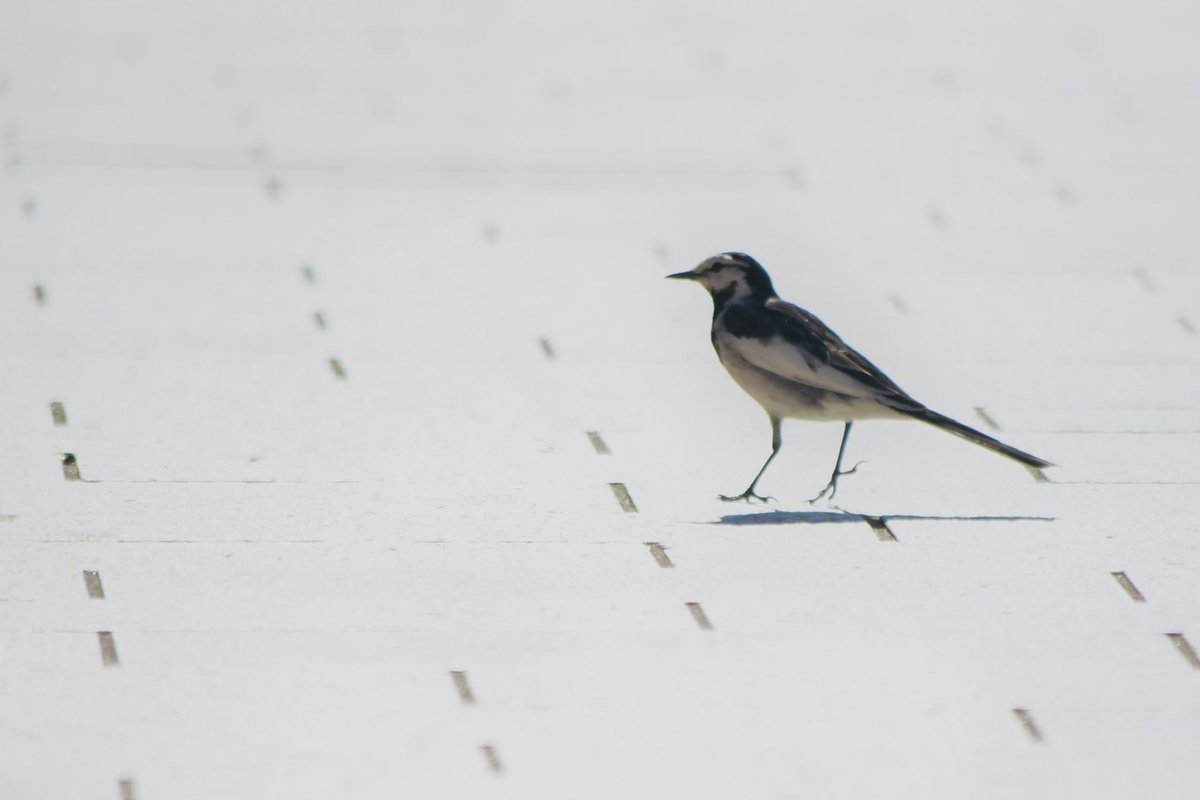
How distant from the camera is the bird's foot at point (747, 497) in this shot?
693cm

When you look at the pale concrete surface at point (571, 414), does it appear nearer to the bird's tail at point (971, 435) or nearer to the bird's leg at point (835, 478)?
the bird's leg at point (835, 478)

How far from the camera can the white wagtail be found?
22.0ft

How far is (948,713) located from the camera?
5.36 metres

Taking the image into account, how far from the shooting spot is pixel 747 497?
6957 mm

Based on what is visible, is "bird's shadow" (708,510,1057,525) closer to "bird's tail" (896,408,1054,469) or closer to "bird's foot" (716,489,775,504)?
"bird's foot" (716,489,775,504)

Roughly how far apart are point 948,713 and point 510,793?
4.18 feet

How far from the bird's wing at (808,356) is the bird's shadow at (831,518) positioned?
41 centimetres

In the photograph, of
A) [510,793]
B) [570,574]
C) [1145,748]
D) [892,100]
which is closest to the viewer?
[510,793]

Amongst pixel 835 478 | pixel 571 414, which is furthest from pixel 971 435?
pixel 571 414

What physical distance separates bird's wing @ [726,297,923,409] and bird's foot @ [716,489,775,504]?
44 cm

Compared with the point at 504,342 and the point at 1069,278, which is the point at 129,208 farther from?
the point at 1069,278

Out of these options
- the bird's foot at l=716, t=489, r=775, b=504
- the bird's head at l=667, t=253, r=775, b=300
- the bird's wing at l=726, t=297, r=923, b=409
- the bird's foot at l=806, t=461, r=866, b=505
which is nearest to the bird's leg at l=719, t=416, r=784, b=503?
the bird's foot at l=716, t=489, r=775, b=504

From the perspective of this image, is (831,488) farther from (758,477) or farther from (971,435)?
(971,435)

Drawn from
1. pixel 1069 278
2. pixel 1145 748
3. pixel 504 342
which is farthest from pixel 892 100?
pixel 1145 748
